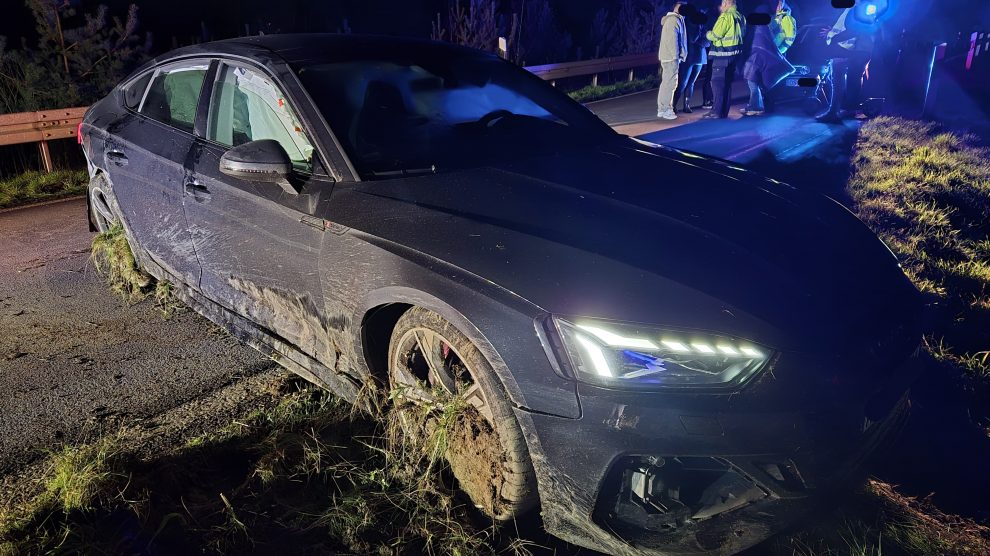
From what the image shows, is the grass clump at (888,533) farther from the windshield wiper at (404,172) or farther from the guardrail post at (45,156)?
the guardrail post at (45,156)

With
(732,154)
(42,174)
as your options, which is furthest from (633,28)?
(42,174)

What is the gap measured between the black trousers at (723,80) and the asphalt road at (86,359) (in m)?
8.63

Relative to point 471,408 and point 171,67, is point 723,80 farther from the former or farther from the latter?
point 471,408

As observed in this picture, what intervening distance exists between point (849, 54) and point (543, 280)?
9520 mm

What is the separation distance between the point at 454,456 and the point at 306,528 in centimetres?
55

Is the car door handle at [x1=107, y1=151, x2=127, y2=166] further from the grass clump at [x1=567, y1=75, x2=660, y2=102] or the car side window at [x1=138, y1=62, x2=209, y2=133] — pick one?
the grass clump at [x1=567, y1=75, x2=660, y2=102]

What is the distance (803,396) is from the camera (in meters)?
2.00

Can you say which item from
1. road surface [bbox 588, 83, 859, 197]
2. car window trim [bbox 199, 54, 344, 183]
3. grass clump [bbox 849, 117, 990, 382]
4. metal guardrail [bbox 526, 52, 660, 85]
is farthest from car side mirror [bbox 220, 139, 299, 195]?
metal guardrail [bbox 526, 52, 660, 85]

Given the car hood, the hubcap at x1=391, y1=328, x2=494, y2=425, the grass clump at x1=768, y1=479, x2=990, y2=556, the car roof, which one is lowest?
the grass clump at x1=768, y1=479, x2=990, y2=556

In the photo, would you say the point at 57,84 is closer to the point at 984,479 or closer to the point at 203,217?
the point at 203,217

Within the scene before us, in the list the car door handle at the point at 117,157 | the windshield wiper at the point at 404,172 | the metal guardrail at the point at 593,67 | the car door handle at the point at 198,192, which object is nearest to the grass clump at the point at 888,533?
the windshield wiper at the point at 404,172

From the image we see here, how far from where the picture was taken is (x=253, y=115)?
10.9 feet

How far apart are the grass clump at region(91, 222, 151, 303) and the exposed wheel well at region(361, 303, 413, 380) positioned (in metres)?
2.34

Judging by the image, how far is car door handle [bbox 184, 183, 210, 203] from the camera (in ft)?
10.9
